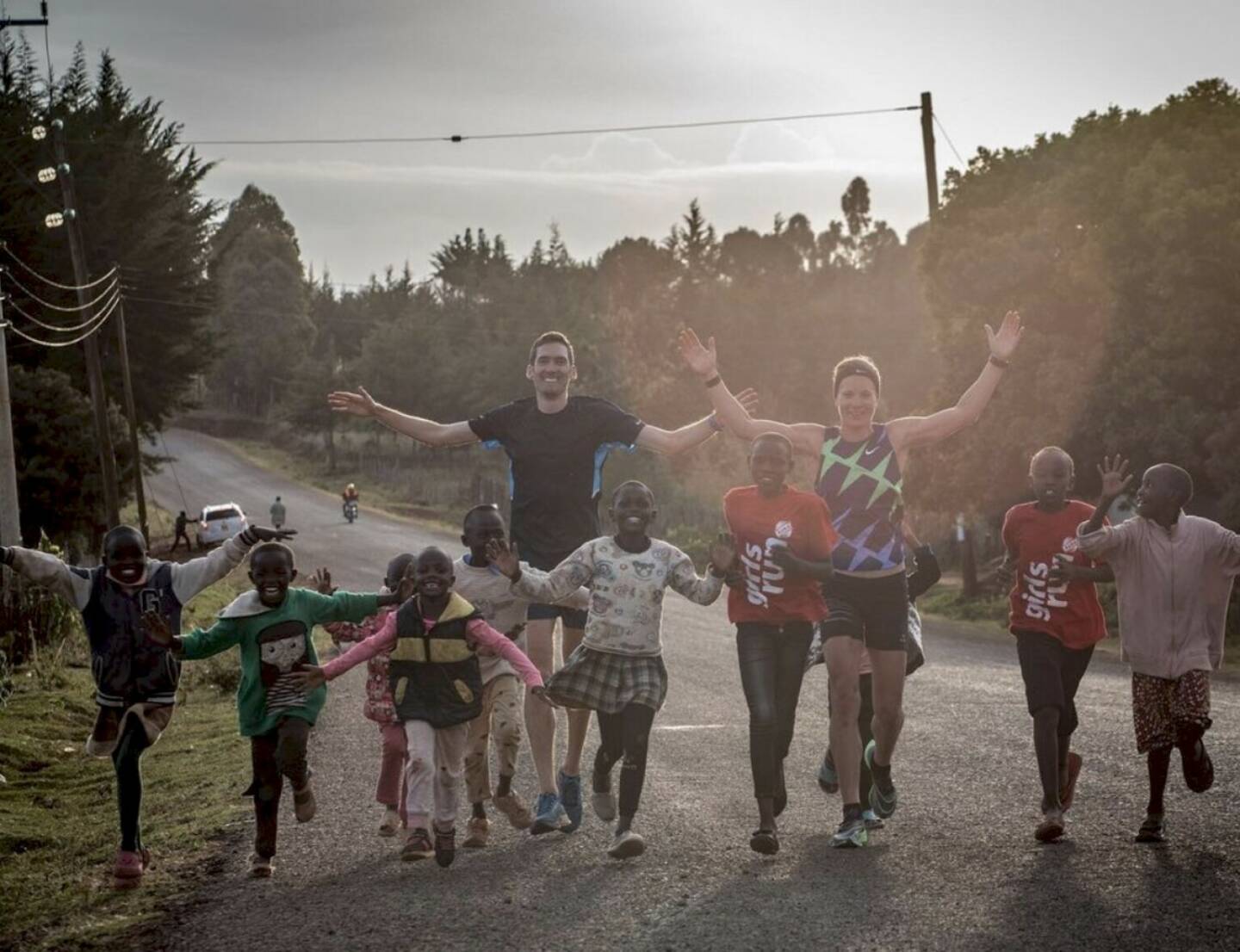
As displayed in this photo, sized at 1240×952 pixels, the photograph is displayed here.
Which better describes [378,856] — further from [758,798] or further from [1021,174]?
[1021,174]

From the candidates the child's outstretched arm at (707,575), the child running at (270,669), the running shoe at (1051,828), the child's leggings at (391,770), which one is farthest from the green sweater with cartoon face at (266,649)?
the running shoe at (1051,828)

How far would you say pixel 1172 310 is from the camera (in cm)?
2444

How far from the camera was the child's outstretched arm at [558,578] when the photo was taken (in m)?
8.18

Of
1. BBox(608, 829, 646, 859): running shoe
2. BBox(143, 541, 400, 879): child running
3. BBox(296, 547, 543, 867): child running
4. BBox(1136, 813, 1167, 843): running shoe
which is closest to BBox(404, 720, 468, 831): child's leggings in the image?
BBox(296, 547, 543, 867): child running

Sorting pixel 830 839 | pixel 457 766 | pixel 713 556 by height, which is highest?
pixel 713 556

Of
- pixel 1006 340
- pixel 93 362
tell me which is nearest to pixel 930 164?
pixel 93 362

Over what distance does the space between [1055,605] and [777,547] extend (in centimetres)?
162

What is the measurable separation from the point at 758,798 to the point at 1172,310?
1861cm

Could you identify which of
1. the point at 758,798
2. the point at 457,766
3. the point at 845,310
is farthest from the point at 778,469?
the point at 845,310

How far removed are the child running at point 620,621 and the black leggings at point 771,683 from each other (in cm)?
34

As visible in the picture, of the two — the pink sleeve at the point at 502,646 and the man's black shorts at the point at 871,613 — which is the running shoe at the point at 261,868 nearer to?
the pink sleeve at the point at 502,646

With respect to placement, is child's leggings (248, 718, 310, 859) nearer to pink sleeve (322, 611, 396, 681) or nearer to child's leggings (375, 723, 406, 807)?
pink sleeve (322, 611, 396, 681)

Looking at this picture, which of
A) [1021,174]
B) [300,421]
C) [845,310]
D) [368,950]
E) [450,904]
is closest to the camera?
[368,950]

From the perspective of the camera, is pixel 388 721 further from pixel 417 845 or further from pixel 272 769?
pixel 417 845
